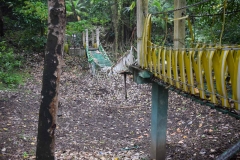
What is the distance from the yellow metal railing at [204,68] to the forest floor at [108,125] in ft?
6.35

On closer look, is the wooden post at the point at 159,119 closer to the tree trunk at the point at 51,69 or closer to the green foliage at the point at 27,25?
the tree trunk at the point at 51,69

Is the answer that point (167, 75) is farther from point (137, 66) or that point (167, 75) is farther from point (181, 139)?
point (181, 139)

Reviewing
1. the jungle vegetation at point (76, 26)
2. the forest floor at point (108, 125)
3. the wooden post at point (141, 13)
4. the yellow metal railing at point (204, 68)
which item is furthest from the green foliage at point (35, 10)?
the yellow metal railing at point (204, 68)

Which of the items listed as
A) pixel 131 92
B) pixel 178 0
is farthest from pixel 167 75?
pixel 131 92

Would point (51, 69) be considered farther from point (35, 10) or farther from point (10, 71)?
point (35, 10)

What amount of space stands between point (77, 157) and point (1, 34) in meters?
10.9

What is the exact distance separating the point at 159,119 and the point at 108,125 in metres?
2.87

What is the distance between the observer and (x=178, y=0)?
4832 millimetres

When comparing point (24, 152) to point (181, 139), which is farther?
point (181, 139)

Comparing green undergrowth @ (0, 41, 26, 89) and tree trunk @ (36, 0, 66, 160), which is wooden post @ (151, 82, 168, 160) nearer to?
tree trunk @ (36, 0, 66, 160)

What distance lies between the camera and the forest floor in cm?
540

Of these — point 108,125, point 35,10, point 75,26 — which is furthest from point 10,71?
point 108,125

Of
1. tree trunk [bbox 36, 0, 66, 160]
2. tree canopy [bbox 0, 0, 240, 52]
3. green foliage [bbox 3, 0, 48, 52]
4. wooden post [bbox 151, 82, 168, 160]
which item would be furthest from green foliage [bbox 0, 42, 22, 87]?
tree trunk [bbox 36, 0, 66, 160]

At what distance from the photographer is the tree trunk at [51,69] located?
3.56m
